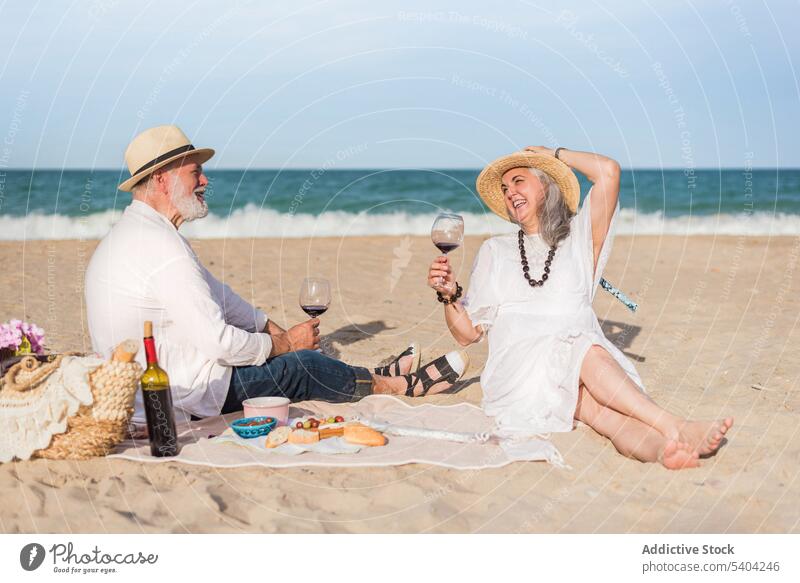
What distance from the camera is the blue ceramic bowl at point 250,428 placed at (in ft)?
15.9

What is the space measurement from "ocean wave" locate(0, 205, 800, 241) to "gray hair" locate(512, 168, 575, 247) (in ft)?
41.7

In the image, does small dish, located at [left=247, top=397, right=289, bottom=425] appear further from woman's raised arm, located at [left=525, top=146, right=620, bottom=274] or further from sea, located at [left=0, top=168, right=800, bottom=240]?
sea, located at [left=0, top=168, right=800, bottom=240]

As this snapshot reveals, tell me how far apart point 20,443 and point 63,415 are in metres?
0.31

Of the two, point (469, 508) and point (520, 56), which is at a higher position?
point (520, 56)

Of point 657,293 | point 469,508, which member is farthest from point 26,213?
point 469,508

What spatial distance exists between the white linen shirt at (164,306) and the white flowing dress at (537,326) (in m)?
1.59

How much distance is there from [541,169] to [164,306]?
2.53 meters

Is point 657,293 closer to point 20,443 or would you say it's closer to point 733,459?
point 733,459

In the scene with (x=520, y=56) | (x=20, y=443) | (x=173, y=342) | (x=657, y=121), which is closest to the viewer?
(x=20, y=443)

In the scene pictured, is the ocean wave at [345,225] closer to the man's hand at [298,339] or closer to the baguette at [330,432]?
the man's hand at [298,339]

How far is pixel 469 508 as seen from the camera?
4.07 meters

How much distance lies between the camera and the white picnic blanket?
4.52 meters
